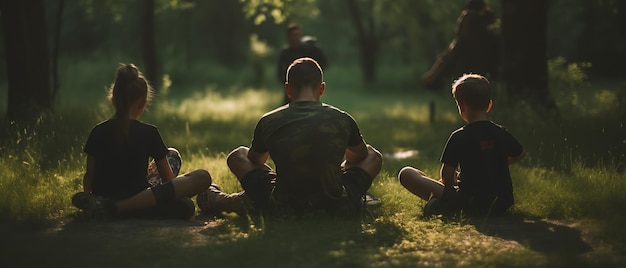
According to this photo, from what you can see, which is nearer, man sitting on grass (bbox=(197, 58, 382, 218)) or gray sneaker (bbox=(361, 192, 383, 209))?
man sitting on grass (bbox=(197, 58, 382, 218))

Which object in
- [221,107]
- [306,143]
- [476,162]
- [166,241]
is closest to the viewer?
[166,241]

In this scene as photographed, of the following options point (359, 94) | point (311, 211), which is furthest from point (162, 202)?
point (359, 94)

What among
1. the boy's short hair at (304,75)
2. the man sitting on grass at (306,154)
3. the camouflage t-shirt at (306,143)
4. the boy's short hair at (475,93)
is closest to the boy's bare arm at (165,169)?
the man sitting on grass at (306,154)

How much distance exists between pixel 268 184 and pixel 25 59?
6.00 metres

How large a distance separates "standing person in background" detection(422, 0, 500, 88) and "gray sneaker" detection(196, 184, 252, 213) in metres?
8.06

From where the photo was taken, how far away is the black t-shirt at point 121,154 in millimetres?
6184

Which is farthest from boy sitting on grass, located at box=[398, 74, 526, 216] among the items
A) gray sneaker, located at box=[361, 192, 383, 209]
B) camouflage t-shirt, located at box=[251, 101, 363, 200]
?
camouflage t-shirt, located at box=[251, 101, 363, 200]

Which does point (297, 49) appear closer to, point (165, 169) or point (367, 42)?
point (165, 169)

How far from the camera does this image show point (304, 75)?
611 centimetres

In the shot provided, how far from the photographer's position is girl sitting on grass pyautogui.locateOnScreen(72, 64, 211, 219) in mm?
6191

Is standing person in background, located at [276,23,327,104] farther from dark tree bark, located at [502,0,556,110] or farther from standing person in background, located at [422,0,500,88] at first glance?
dark tree bark, located at [502,0,556,110]

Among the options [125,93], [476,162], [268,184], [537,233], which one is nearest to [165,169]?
[125,93]

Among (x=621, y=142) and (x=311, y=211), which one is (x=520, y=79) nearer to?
(x=621, y=142)

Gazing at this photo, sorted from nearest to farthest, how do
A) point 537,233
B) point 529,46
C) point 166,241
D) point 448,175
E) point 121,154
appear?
point 166,241, point 537,233, point 121,154, point 448,175, point 529,46
